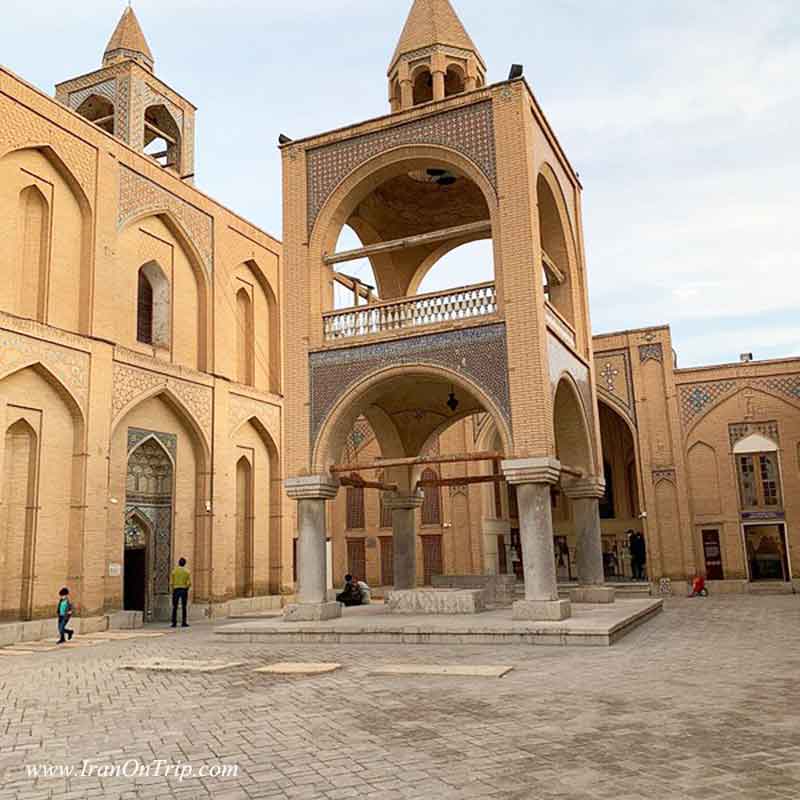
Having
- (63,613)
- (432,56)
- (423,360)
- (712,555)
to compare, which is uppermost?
(432,56)

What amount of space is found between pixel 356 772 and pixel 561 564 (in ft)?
82.6

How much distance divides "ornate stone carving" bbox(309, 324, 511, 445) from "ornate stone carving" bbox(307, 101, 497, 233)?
258 centimetres

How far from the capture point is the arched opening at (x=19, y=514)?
14328 mm

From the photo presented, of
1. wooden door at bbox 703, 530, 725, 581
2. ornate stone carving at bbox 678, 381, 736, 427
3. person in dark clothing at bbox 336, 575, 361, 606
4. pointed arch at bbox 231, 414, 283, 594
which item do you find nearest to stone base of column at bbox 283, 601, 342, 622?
person in dark clothing at bbox 336, 575, 361, 606

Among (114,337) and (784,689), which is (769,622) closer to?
(784,689)

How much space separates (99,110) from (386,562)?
50.7ft

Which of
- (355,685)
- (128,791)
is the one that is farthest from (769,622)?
(128,791)

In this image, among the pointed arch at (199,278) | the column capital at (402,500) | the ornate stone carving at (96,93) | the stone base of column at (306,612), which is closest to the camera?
the stone base of column at (306,612)

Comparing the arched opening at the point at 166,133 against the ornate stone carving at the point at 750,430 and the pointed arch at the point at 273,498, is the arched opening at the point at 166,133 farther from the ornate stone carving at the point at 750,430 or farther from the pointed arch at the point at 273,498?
the ornate stone carving at the point at 750,430

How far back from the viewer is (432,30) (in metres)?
15.8

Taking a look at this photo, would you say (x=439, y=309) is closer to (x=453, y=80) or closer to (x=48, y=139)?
(x=453, y=80)

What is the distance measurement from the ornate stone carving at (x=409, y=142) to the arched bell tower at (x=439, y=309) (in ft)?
0.08

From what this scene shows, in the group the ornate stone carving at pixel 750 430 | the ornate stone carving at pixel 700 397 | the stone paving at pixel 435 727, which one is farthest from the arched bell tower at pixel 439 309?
the ornate stone carving at pixel 750 430

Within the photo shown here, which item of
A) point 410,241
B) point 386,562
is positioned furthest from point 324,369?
point 386,562
